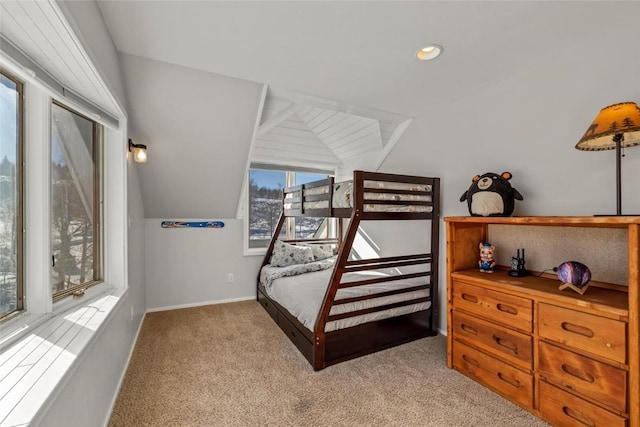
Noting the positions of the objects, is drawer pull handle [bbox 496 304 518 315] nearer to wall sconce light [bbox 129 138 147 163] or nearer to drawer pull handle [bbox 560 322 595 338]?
drawer pull handle [bbox 560 322 595 338]

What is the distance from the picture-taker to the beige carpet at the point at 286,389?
167 cm

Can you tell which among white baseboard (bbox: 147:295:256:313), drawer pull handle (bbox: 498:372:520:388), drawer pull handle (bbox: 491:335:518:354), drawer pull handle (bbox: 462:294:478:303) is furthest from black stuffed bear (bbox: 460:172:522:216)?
white baseboard (bbox: 147:295:256:313)

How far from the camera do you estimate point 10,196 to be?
52.1 inches

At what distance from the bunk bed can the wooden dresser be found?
472 mm

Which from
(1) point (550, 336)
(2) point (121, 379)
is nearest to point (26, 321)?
(2) point (121, 379)

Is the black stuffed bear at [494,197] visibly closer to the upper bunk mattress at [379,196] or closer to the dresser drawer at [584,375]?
the upper bunk mattress at [379,196]

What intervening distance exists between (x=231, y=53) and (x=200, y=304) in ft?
10.1

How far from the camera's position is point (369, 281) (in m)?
2.41

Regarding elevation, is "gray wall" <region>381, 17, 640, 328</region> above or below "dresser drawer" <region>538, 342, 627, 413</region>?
above

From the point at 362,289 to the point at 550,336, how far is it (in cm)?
135

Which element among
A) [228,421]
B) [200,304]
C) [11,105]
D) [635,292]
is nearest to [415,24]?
[635,292]

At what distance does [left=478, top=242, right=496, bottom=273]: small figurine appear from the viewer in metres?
2.20

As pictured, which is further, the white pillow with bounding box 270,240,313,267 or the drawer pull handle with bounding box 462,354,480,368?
the white pillow with bounding box 270,240,313,267

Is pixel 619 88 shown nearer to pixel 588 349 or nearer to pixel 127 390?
pixel 588 349
